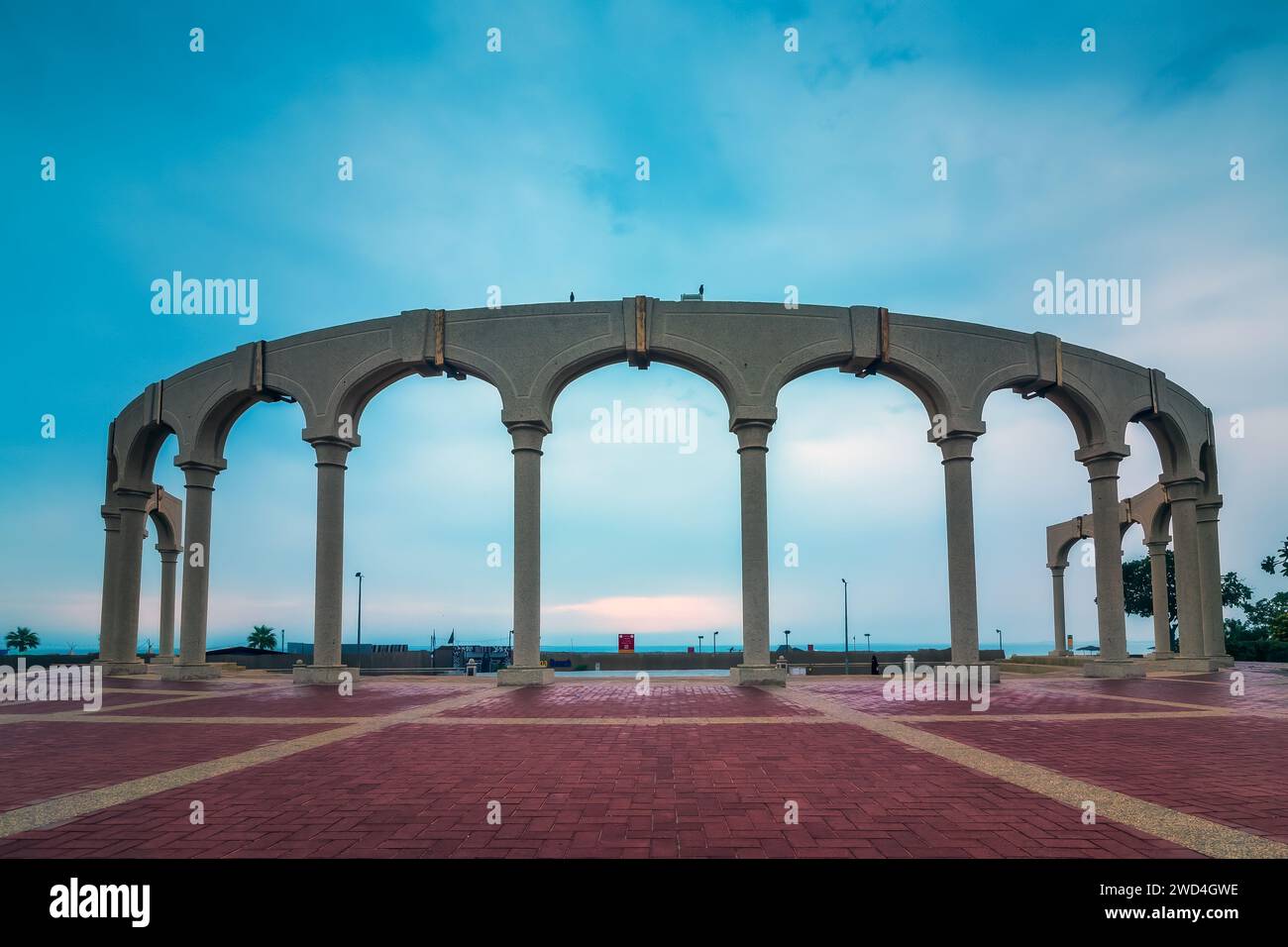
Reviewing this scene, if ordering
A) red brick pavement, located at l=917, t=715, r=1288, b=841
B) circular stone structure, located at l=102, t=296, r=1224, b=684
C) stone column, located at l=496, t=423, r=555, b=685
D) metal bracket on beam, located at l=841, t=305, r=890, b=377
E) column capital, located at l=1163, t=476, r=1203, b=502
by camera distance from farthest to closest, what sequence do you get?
column capital, located at l=1163, t=476, r=1203, b=502 → metal bracket on beam, located at l=841, t=305, r=890, b=377 → circular stone structure, located at l=102, t=296, r=1224, b=684 → stone column, located at l=496, t=423, r=555, b=685 → red brick pavement, located at l=917, t=715, r=1288, b=841

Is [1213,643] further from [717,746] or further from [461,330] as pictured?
[461,330]

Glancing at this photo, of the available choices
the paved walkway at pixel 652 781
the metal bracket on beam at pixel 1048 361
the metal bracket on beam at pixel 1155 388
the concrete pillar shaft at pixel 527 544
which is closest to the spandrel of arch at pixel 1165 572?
the metal bracket on beam at pixel 1155 388

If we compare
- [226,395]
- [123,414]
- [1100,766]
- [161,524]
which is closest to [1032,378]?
[1100,766]

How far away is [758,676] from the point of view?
18109mm

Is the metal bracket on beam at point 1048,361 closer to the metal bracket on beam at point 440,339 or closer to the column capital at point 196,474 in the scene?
the metal bracket on beam at point 440,339

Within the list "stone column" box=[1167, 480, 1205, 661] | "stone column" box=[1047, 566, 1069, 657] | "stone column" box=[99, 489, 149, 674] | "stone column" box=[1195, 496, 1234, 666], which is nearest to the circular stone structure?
"stone column" box=[1167, 480, 1205, 661]

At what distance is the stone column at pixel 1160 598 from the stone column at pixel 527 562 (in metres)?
24.6

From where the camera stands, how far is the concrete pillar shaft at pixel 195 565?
2112 cm

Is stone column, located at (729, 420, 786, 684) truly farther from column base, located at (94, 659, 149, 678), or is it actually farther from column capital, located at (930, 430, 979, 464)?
column base, located at (94, 659, 149, 678)

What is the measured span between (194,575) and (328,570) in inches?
180

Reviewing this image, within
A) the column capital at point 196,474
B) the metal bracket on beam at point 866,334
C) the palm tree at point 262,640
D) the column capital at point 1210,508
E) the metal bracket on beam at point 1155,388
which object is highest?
the metal bracket on beam at point 866,334

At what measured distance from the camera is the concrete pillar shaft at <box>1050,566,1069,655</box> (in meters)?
35.9
